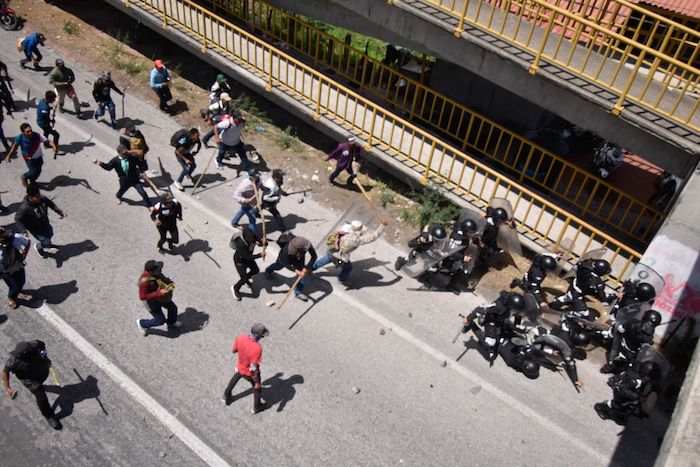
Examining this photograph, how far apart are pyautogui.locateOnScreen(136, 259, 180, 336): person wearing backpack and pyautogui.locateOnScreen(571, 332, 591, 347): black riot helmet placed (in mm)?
6168

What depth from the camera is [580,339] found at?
864 cm

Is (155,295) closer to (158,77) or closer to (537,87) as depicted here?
(158,77)

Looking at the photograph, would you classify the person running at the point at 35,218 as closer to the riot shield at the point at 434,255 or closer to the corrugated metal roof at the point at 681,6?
the riot shield at the point at 434,255

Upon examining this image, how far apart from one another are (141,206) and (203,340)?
11.6 ft

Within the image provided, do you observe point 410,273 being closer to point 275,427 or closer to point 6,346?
point 275,427

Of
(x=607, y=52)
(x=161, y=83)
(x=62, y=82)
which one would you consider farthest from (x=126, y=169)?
(x=607, y=52)

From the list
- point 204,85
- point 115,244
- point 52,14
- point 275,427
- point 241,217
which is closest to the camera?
point 275,427

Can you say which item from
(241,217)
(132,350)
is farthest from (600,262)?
(132,350)

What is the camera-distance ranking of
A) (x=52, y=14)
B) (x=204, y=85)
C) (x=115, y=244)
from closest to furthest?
(x=115, y=244)
(x=204, y=85)
(x=52, y=14)

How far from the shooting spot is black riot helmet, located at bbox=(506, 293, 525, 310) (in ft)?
26.8

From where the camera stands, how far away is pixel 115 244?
31.8 feet

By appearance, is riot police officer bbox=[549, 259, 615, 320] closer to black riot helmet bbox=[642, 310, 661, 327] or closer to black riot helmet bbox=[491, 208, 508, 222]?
black riot helmet bbox=[642, 310, 661, 327]

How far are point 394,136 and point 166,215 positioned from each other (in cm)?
535

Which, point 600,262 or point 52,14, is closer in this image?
point 600,262
